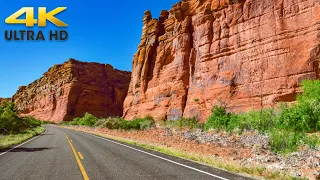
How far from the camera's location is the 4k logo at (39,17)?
61.7 feet

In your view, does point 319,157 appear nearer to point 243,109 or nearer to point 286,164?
point 286,164

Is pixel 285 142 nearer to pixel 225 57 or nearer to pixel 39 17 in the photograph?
pixel 39 17

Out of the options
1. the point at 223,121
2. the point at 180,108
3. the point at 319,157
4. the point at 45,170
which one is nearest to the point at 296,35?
the point at 223,121

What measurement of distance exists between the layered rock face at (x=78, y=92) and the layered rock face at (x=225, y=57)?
181 ft

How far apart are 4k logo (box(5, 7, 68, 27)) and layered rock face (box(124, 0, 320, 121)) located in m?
29.0

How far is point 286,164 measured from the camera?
9.88 m

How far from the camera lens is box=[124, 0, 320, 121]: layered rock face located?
3566 centimetres

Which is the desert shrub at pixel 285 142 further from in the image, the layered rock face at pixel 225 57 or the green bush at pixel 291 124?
the layered rock face at pixel 225 57

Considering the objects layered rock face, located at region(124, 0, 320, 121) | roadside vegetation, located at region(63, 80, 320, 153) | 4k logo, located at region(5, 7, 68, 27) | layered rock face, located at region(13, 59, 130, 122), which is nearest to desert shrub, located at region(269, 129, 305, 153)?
roadside vegetation, located at region(63, 80, 320, 153)

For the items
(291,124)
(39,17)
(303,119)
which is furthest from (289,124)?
(39,17)

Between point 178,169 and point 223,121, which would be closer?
point 178,169

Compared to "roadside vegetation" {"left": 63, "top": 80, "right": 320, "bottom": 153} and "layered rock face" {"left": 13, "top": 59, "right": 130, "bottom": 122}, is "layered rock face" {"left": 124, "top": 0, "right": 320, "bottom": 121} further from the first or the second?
"layered rock face" {"left": 13, "top": 59, "right": 130, "bottom": 122}

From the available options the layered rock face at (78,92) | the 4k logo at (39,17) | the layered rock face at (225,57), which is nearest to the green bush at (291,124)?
the layered rock face at (225,57)

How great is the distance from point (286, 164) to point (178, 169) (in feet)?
13.6
